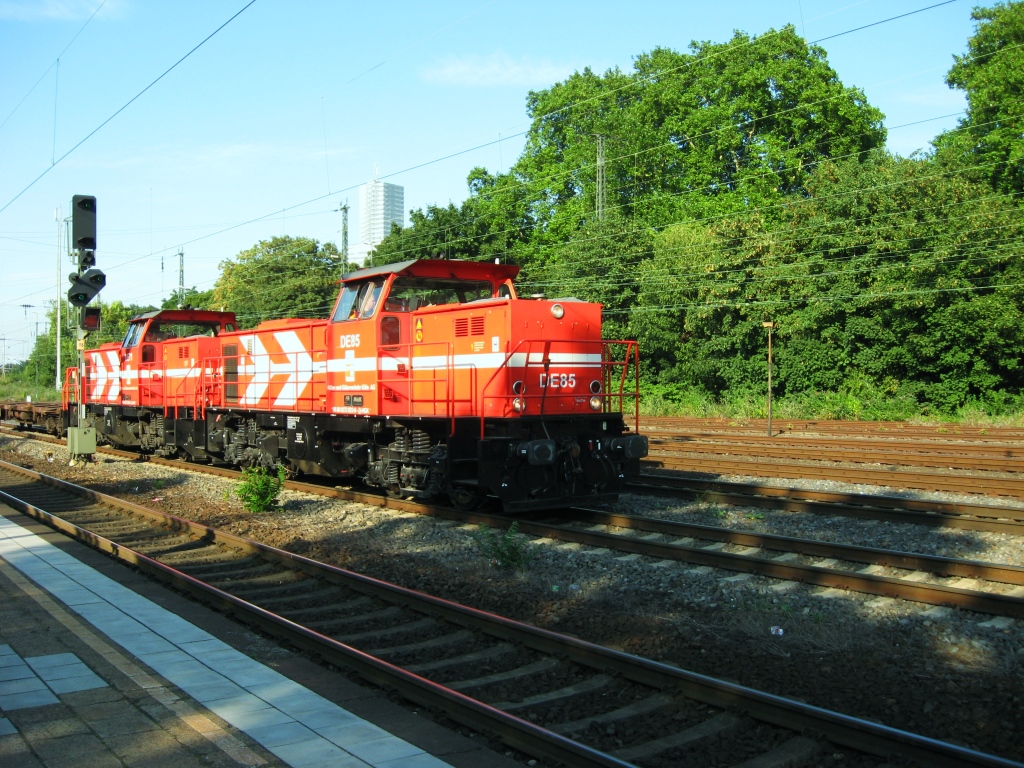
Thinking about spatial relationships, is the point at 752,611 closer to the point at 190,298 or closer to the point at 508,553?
the point at 508,553

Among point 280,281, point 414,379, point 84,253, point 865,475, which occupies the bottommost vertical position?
point 865,475

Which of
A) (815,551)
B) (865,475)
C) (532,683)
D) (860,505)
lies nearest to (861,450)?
(865,475)

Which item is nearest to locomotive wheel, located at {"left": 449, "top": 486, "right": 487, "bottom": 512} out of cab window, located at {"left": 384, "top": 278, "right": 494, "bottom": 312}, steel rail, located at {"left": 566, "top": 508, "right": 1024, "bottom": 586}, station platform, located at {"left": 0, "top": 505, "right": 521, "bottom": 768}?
steel rail, located at {"left": 566, "top": 508, "right": 1024, "bottom": 586}

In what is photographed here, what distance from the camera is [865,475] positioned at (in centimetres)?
1423

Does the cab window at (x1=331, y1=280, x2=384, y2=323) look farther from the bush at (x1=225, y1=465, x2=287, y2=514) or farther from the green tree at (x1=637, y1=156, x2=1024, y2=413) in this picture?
the green tree at (x1=637, y1=156, x2=1024, y2=413)

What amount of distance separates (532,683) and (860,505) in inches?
310

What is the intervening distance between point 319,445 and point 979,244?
26.1m

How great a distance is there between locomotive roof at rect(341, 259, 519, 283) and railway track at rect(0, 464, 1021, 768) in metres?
4.64

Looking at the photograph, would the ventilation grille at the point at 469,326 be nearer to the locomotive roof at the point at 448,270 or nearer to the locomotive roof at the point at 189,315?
the locomotive roof at the point at 448,270

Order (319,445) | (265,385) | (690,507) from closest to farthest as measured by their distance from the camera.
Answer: (690,507), (319,445), (265,385)

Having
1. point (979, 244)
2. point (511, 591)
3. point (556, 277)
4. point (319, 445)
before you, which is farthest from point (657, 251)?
point (511, 591)

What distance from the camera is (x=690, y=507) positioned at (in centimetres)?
1172

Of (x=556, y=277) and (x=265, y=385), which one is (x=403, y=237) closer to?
(x=556, y=277)

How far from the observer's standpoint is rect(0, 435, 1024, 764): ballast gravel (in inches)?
196
